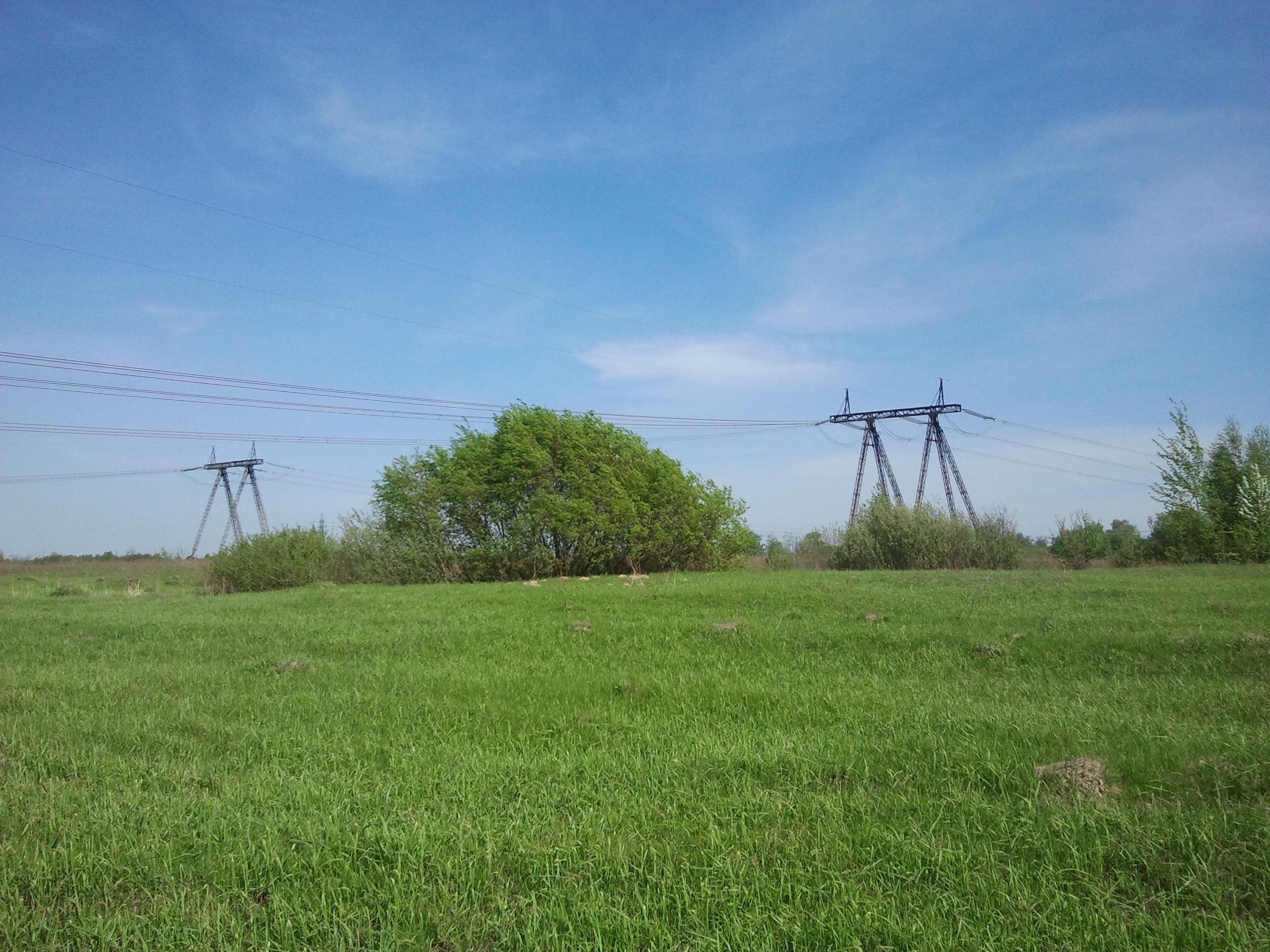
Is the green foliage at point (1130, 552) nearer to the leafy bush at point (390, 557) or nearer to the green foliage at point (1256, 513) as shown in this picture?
the green foliage at point (1256, 513)

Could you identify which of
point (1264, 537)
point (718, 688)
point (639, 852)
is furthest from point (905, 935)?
point (1264, 537)

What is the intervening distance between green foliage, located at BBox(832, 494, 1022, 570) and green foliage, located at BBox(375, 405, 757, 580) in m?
7.15

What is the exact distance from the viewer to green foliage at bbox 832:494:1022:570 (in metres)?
31.7

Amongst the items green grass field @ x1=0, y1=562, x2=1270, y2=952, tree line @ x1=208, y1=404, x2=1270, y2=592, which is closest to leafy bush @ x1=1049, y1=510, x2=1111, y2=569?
tree line @ x1=208, y1=404, x2=1270, y2=592

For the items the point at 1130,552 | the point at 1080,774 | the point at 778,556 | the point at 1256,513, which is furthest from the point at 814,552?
the point at 1080,774

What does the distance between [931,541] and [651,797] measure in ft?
98.9

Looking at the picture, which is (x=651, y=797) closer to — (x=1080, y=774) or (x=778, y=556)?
(x=1080, y=774)

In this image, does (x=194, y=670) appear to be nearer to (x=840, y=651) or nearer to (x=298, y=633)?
(x=298, y=633)

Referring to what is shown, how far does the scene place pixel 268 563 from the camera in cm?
2425

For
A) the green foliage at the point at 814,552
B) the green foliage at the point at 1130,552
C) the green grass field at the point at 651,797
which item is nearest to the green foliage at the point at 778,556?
the green foliage at the point at 814,552

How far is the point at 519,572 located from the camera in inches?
1098

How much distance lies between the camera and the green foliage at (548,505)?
27.3 metres

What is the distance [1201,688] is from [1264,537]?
30516 mm

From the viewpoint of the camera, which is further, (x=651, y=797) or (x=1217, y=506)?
(x=1217, y=506)
